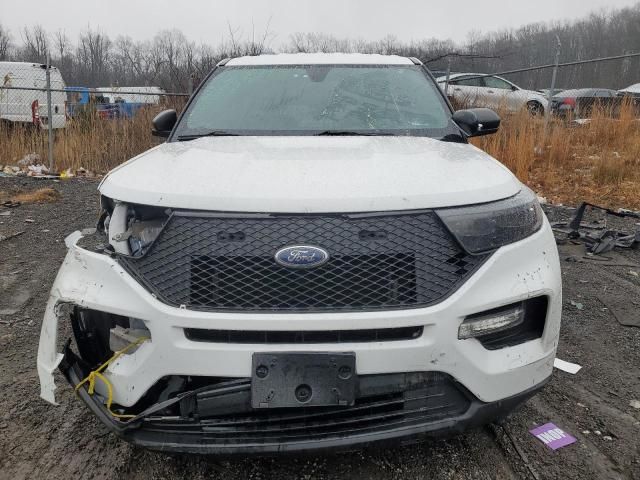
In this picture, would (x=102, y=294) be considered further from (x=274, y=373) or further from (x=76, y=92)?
(x=76, y=92)

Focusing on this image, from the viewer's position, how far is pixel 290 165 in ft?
6.61

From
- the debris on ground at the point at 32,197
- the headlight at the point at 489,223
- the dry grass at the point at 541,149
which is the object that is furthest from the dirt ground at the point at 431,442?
the dry grass at the point at 541,149

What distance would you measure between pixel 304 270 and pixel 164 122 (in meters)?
2.15

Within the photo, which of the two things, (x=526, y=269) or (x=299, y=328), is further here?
(x=526, y=269)

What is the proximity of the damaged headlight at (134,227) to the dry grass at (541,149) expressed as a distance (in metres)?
6.56

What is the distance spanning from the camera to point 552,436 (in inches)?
85.5

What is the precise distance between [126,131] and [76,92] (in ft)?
4.58

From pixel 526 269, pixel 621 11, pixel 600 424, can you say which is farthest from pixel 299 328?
pixel 621 11

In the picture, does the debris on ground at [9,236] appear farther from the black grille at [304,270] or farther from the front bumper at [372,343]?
the black grille at [304,270]

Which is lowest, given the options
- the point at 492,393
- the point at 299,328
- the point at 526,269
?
the point at 492,393

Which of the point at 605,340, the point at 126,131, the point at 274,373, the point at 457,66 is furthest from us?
the point at 457,66

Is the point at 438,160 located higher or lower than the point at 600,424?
higher


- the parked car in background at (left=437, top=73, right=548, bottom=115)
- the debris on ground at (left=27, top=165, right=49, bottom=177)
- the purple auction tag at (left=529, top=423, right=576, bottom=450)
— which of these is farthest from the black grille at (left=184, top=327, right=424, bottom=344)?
the debris on ground at (left=27, top=165, right=49, bottom=177)

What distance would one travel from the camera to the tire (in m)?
9.31
